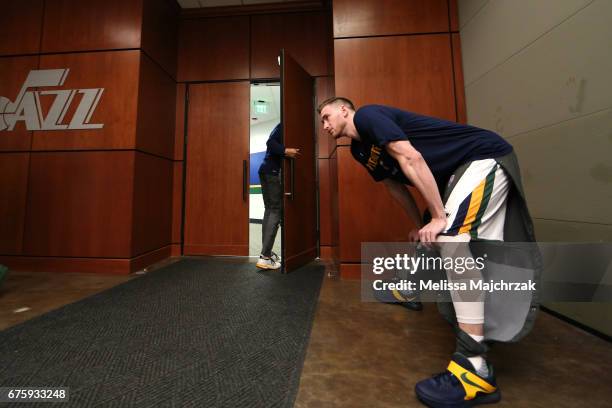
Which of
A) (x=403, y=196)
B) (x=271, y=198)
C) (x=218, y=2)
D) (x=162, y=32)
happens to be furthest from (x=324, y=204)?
(x=218, y=2)

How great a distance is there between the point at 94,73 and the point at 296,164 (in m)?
2.36

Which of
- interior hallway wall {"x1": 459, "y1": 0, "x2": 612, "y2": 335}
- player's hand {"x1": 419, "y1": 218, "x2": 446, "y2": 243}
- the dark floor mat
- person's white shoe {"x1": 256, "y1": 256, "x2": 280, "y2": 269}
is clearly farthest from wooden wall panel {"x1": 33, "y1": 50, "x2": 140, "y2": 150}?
interior hallway wall {"x1": 459, "y1": 0, "x2": 612, "y2": 335}

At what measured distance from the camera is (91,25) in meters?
2.65

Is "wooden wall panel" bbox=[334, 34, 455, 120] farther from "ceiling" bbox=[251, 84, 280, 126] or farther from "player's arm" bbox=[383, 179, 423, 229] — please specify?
"ceiling" bbox=[251, 84, 280, 126]

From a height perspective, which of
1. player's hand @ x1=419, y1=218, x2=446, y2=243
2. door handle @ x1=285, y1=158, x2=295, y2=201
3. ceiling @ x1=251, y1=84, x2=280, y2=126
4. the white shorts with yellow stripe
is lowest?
player's hand @ x1=419, y1=218, x2=446, y2=243

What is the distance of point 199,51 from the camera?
11.1ft

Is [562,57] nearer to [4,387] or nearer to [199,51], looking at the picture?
[4,387]

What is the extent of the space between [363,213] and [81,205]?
2848 mm

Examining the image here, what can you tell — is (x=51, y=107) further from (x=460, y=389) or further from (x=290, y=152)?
Answer: (x=460, y=389)

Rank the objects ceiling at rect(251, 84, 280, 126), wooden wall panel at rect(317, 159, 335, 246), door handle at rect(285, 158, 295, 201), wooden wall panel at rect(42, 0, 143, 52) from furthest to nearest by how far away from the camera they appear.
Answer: ceiling at rect(251, 84, 280, 126) → wooden wall panel at rect(317, 159, 335, 246) → wooden wall panel at rect(42, 0, 143, 52) → door handle at rect(285, 158, 295, 201)

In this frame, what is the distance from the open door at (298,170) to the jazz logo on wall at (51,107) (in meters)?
1.95

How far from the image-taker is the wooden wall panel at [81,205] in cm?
250

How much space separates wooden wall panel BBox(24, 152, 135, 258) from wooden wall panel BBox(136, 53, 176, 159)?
337 mm

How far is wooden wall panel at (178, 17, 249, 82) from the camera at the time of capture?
11.0 feet
